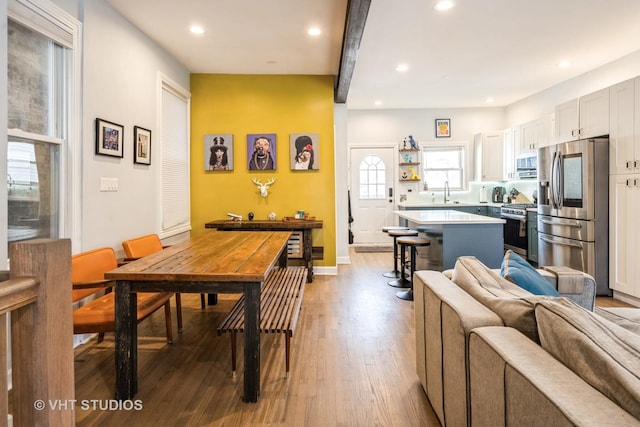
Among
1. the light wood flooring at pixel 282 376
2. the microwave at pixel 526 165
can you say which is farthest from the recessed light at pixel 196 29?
the microwave at pixel 526 165

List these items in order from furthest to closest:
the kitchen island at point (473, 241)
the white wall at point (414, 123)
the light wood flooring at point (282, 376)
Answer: the white wall at point (414, 123) → the kitchen island at point (473, 241) → the light wood flooring at point (282, 376)

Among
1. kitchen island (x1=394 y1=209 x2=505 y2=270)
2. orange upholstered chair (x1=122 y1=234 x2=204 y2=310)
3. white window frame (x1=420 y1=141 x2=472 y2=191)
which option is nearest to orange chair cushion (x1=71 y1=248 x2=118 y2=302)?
orange upholstered chair (x1=122 y1=234 x2=204 y2=310)

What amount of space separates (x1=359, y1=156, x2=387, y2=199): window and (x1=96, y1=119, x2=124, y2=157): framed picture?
5.08m

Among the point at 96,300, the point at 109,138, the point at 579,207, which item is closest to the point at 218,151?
the point at 109,138

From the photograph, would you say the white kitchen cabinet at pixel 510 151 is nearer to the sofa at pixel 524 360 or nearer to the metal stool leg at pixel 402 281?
the metal stool leg at pixel 402 281

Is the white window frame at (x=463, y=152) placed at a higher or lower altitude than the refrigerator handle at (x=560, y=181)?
higher

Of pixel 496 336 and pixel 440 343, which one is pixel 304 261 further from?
pixel 496 336

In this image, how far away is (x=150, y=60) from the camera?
12.5 ft

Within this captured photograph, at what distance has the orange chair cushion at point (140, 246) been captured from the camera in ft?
9.86

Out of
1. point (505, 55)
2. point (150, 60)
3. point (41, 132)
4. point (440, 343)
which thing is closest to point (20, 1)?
point (41, 132)

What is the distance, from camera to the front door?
24.6 ft

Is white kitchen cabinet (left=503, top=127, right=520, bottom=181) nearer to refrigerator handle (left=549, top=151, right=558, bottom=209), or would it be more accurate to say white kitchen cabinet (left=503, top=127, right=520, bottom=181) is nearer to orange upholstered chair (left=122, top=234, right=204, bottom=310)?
refrigerator handle (left=549, top=151, right=558, bottom=209)

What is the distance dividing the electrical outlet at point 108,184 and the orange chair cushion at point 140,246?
1.58 ft

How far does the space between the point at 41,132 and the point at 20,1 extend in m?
0.81
